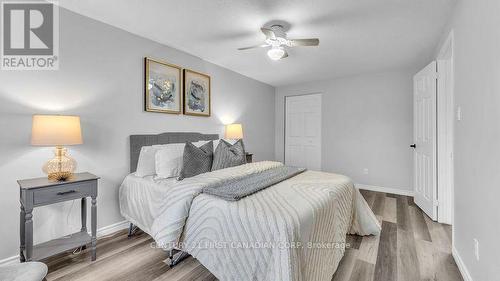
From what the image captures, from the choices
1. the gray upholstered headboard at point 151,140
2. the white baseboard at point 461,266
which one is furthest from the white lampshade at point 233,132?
the white baseboard at point 461,266

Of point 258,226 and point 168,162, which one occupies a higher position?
point 168,162

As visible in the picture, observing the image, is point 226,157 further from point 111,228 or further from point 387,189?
point 387,189

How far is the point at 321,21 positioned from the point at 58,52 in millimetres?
2762

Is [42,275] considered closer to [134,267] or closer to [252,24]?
[134,267]

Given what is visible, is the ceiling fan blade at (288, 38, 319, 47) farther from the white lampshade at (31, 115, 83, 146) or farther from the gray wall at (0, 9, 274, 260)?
the white lampshade at (31, 115, 83, 146)

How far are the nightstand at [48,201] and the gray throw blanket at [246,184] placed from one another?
119cm

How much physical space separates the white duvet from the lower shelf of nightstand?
1.74 ft

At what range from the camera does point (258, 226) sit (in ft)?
4.57

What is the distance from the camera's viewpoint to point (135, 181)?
245cm

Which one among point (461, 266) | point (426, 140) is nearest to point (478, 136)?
point (461, 266)

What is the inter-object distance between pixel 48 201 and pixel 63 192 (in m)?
0.11

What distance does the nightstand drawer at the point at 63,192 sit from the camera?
180 cm

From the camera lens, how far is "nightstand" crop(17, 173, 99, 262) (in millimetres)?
1771

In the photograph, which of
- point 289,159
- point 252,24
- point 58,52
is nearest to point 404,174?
point 289,159
